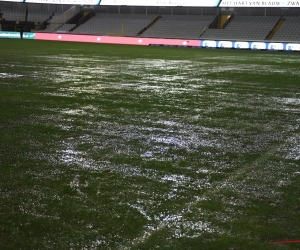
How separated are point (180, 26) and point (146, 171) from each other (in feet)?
115

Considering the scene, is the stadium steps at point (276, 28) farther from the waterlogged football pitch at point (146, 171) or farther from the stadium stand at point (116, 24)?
the waterlogged football pitch at point (146, 171)

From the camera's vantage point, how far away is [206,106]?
7.32m

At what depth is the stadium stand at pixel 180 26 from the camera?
36.8 m

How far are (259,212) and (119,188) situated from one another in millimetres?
988

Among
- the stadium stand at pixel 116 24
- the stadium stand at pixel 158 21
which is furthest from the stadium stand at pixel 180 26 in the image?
the stadium stand at pixel 116 24

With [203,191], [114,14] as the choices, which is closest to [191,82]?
[203,191]

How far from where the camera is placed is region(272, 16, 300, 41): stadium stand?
32875mm

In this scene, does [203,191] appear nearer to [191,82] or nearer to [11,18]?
[191,82]

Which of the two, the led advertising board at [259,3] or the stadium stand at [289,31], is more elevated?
the led advertising board at [259,3]

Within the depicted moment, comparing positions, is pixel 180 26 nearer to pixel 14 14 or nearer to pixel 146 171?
pixel 14 14

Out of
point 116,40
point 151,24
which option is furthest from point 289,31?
point 116,40

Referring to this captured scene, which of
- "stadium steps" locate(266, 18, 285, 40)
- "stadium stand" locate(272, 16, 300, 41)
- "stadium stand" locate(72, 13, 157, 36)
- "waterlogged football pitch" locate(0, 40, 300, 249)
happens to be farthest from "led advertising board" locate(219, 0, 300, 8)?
"waterlogged football pitch" locate(0, 40, 300, 249)

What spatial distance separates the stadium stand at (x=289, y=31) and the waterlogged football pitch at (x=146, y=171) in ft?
85.4

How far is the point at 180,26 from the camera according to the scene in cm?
3794
